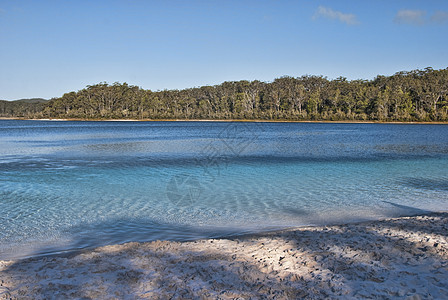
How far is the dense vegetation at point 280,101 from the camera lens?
9150 cm

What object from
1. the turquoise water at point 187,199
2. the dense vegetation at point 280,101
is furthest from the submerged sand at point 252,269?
the dense vegetation at point 280,101

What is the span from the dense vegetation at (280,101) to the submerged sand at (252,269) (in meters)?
92.0

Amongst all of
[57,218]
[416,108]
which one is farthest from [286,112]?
[57,218]

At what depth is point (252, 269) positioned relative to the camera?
4.48 meters

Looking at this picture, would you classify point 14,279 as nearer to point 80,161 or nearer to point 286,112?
point 80,161

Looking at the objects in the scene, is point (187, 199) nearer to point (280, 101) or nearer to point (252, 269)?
point (252, 269)

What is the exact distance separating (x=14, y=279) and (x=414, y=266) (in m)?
4.82

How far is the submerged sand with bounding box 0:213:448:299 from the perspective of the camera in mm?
3867

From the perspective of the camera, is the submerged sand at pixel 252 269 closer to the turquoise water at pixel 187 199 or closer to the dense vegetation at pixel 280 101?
the turquoise water at pixel 187 199

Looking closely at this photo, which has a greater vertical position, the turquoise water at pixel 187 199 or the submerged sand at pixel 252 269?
the submerged sand at pixel 252 269

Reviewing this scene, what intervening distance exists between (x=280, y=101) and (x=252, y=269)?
112663 millimetres

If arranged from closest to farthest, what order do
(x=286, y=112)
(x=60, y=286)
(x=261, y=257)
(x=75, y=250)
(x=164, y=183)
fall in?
1. (x=60, y=286)
2. (x=261, y=257)
3. (x=75, y=250)
4. (x=164, y=183)
5. (x=286, y=112)

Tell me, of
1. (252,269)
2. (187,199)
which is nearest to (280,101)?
(187,199)

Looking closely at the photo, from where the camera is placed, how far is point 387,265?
180 inches
